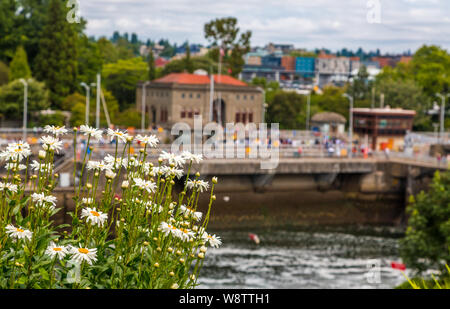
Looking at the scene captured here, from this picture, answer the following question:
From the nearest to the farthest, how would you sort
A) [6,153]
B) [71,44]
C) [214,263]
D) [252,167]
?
1. [6,153]
2. [214,263]
3. [252,167]
4. [71,44]

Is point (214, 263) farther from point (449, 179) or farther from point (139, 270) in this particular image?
point (139, 270)

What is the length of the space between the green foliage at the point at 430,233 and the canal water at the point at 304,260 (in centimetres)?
126

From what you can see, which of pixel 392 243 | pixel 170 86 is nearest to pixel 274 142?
pixel 392 243

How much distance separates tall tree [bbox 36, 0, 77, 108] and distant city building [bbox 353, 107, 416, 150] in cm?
1900

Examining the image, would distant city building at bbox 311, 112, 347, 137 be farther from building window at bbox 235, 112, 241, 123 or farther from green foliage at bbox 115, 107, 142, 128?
green foliage at bbox 115, 107, 142, 128

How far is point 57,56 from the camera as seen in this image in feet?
169

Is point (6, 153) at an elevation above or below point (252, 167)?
above

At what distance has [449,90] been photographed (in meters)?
74.8

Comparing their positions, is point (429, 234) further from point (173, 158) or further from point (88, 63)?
point (88, 63)

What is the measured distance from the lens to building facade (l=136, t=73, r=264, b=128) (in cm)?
5653

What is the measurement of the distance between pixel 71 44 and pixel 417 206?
29.8 m

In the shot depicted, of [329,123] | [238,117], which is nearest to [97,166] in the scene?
[329,123]

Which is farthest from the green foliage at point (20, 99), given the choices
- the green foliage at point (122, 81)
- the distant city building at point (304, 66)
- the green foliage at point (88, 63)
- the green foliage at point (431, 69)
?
the distant city building at point (304, 66)

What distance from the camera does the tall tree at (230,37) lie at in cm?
6981
